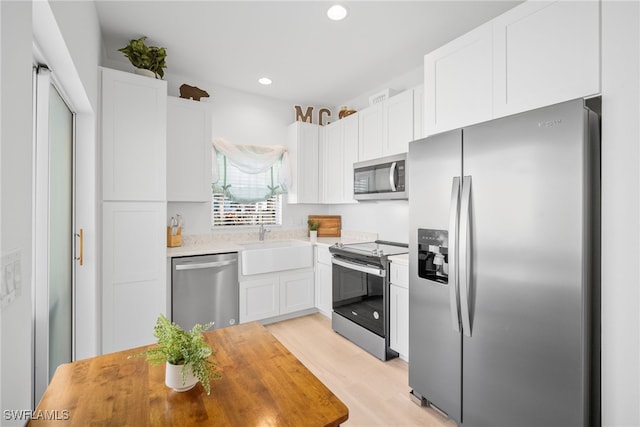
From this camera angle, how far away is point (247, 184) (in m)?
3.88

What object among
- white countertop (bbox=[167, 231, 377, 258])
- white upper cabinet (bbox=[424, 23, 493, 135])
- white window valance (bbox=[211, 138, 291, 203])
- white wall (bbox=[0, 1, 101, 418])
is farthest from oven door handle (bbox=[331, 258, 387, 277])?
white wall (bbox=[0, 1, 101, 418])

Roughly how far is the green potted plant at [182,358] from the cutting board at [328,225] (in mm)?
3287

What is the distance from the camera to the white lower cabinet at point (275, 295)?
130 inches

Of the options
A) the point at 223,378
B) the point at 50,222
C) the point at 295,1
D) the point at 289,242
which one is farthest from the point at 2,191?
the point at 289,242

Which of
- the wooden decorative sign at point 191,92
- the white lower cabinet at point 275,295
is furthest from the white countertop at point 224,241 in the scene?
the wooden decorative sign at point 191,92

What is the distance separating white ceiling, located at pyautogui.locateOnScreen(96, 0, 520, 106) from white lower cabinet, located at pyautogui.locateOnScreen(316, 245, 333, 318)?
1.99 metres

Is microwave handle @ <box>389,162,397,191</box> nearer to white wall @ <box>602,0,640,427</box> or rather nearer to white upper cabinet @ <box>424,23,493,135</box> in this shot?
white upper cabinet @ <box>424,23,493,135</box>

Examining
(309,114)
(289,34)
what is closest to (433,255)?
(289,34)

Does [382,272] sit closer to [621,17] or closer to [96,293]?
[621,17]

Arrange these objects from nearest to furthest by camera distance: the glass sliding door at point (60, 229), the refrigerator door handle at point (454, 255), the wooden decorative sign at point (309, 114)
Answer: the glass sliding door at point (60, 229) → the refrigerator door handle at point (454, 255) → the wooden decorative sign at point (309, 114)

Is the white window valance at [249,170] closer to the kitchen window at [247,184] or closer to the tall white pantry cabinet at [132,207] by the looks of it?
the kitchen window at [247,184]

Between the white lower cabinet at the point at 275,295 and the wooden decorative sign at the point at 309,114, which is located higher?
the wooden decorative sign at the point at 309,114

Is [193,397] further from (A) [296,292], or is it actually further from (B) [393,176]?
(A) [296,292]

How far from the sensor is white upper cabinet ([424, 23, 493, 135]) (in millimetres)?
1844
